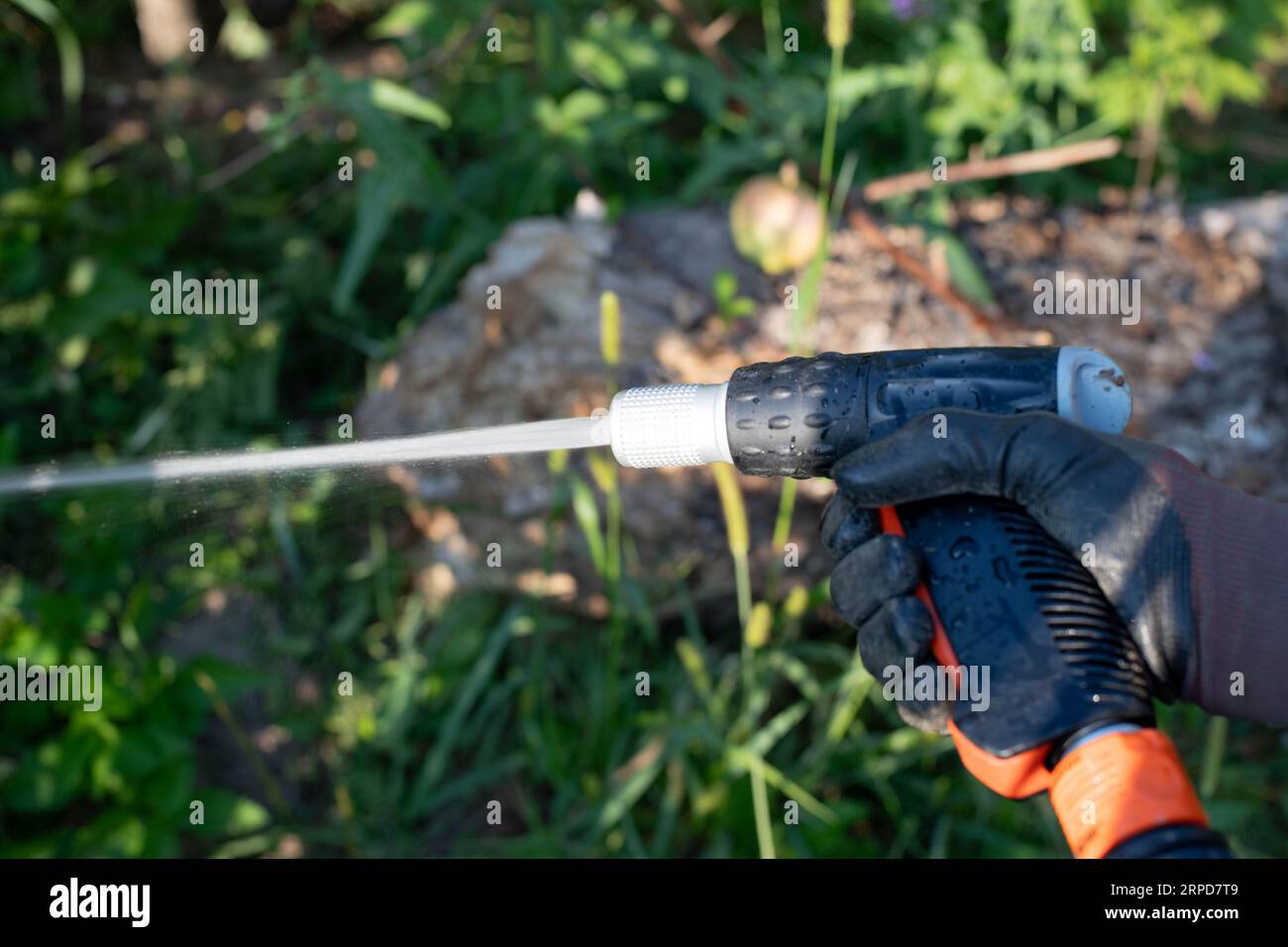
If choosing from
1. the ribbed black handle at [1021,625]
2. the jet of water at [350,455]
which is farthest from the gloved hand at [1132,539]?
the jet of water at [350,455]

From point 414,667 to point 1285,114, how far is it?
3.65 meters

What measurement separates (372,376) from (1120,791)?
2303 mm

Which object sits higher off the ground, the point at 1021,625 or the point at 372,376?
the point at 372,376

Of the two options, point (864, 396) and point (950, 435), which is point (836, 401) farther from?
point (950, 435)

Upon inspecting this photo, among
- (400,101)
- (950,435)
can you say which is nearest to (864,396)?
(950,435)

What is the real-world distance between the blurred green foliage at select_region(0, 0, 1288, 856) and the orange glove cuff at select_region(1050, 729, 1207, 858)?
3.12ft

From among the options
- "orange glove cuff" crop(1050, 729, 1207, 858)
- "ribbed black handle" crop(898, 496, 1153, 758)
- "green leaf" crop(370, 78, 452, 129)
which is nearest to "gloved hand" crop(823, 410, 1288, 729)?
"ribbed black handle" crop(898, 496, 1153, 758)

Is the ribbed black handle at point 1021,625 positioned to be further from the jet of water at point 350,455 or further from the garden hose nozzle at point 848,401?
the jet of water at point 350,455

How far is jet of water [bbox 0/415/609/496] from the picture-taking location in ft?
5.43

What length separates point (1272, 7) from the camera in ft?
10.8

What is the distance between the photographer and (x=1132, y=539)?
141 centimetres

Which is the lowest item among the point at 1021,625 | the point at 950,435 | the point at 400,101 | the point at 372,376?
the point at 1021,625
